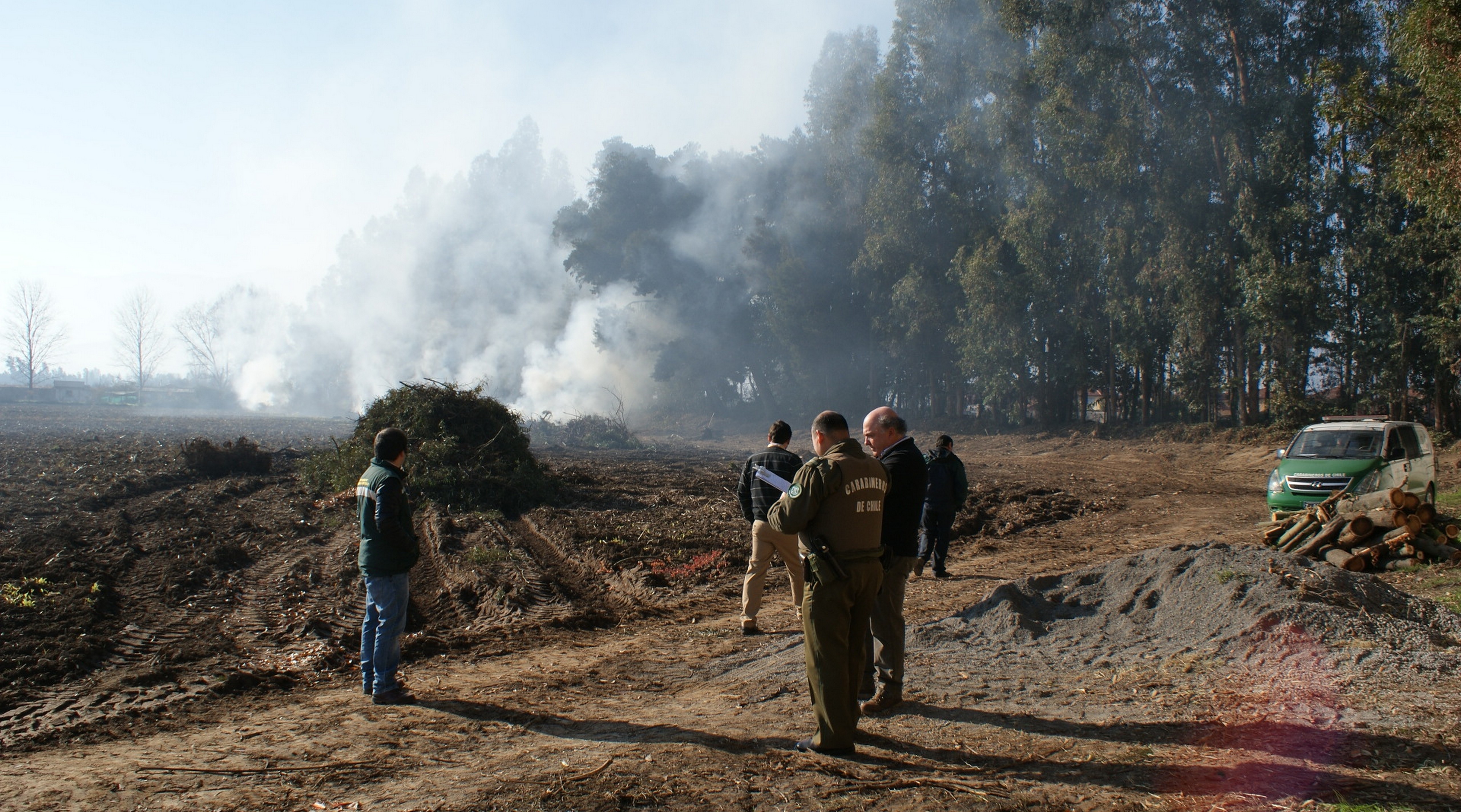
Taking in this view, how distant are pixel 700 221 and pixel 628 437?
56.9 ft

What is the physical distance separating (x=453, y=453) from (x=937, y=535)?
999 centimetres

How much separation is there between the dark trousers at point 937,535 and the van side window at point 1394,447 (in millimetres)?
7209

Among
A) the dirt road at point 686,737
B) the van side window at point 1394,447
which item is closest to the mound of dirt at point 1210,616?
the dirt road at point 686,737

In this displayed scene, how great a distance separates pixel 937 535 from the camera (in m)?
9.46

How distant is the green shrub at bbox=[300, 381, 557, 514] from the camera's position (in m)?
14.9

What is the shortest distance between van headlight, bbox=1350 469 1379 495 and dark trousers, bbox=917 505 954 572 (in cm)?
604

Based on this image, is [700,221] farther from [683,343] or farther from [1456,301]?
[1456,301]

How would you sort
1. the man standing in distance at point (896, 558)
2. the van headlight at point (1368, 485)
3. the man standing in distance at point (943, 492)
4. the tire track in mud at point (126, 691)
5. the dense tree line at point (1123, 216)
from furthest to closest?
the dense tree line at point (1123, 216)
the van headlight at point (1368, 485)
the man standing in distance at point (943, 492)
the tire track in mud at point (126, 691)
the man standing in distance at point (896, 558)

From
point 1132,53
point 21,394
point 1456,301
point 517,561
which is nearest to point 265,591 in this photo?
point 517,561

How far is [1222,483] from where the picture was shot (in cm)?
1902

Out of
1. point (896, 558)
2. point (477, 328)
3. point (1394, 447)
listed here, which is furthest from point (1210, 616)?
point (477, 328)

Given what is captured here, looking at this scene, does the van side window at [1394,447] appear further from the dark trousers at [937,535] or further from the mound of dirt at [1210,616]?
the dark trousers at [937,535]

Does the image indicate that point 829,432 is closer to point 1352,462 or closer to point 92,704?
point 92,704

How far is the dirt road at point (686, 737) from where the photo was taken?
358 centimetres
